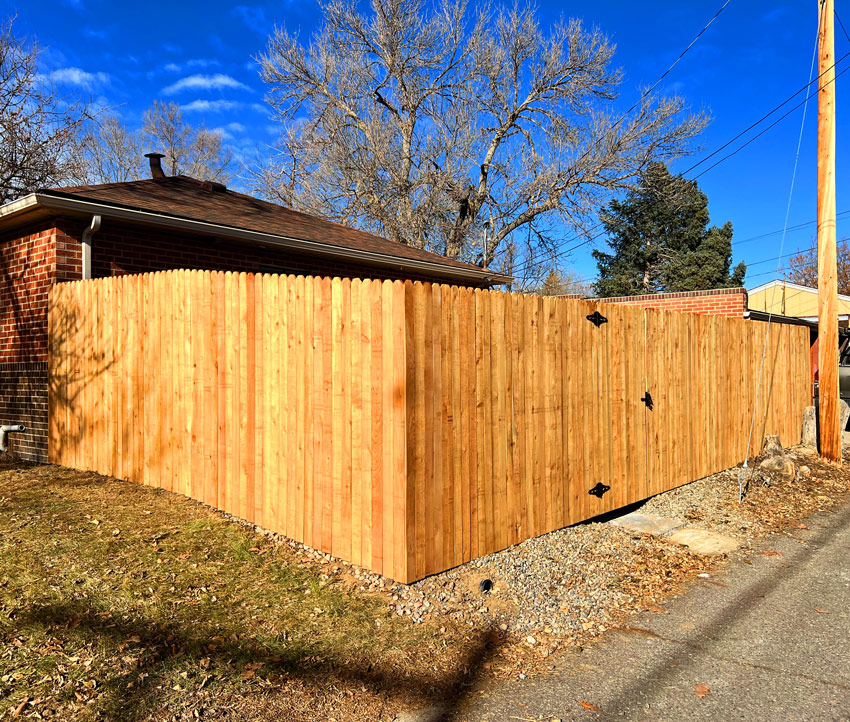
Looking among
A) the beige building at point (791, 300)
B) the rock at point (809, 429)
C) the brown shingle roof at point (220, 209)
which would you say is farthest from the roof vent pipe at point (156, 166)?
the beige building at point (791, 300)

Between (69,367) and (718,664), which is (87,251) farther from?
(718,664)

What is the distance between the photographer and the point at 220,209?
9.23 m

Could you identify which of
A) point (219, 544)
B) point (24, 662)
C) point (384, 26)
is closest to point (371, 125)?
point (384, 26)

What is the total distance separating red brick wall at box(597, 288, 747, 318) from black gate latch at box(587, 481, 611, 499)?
7131 millimetres

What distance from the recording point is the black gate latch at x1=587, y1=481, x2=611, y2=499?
5.63 m

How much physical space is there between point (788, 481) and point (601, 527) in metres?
3.90

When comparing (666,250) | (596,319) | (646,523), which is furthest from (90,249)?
(666,250)

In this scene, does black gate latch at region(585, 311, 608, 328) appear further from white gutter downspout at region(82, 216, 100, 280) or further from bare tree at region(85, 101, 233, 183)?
bare tree at region(85, 101, 233, 183)

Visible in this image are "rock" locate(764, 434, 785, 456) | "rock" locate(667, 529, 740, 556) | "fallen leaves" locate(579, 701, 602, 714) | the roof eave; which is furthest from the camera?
"rock" locate(764, 434, 785, 456)

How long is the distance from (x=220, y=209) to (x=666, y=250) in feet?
104

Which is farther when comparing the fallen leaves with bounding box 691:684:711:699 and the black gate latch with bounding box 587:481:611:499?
the black gate latch with bounding box 587:481:611:499

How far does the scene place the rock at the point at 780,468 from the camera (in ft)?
26.2

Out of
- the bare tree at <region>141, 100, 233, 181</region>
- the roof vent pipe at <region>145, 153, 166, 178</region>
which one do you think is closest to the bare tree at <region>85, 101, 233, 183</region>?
the bare tree at <region>141, 100, 233, 181</region>

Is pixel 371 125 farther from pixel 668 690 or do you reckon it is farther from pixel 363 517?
pixel 668 690
